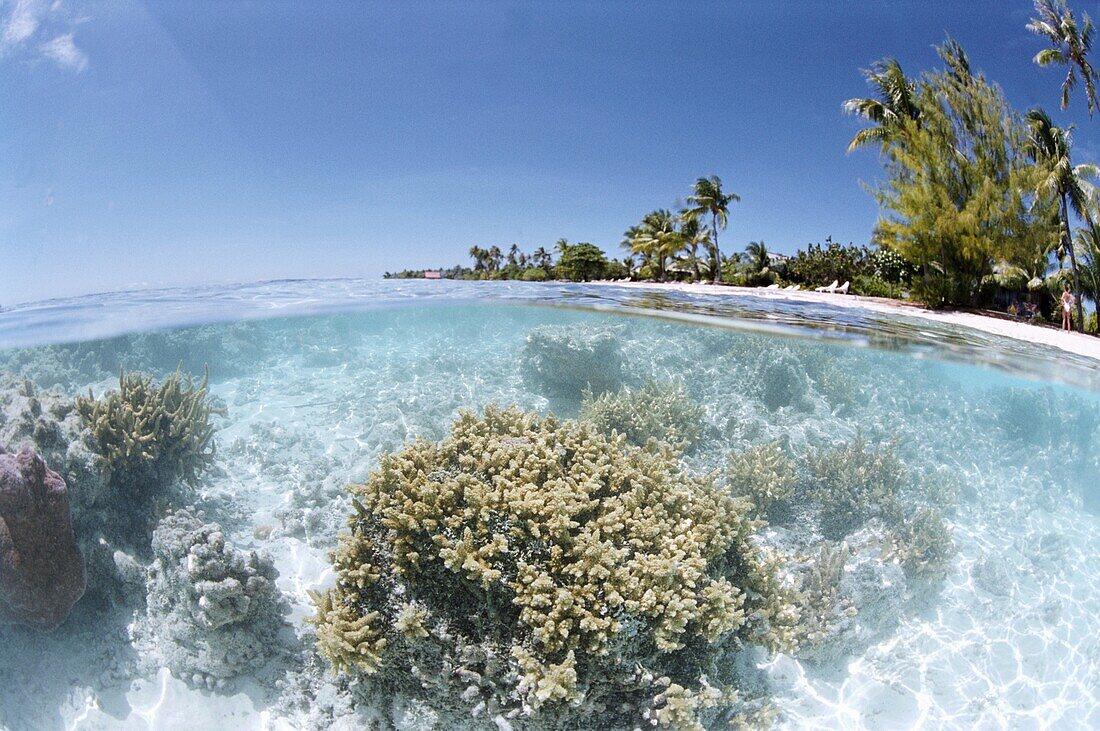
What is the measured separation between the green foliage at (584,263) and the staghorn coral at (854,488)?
3464cm

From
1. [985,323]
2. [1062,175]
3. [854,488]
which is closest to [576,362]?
[854,488]

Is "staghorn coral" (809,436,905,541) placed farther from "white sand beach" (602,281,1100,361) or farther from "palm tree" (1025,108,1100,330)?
"palm tree" (1025,108,1100,330)

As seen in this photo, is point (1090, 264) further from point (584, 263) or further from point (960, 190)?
point (584, 263)

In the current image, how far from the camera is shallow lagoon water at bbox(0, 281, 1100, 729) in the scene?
6020 millimetres

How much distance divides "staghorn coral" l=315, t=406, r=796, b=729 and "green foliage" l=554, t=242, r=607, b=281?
38.1 m

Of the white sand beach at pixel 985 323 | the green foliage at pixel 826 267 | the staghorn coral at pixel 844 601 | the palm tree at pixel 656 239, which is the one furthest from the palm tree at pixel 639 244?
the staghorn coral at pixel 844 601

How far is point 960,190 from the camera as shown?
15.1 metres

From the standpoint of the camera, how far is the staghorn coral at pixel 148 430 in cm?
678

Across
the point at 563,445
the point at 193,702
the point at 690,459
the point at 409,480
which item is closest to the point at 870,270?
the point at 690,459

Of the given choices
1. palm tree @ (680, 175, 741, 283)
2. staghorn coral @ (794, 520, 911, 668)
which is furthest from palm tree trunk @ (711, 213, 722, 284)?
staghorn coral @ (794, 520, 911, 668)

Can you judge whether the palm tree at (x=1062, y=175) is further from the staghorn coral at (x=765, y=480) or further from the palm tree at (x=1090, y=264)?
the staghorn coral at (x=765, y=480)

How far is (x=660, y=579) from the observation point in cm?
488

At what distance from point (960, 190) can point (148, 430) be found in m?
20.3

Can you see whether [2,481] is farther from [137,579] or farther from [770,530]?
[770,530]
